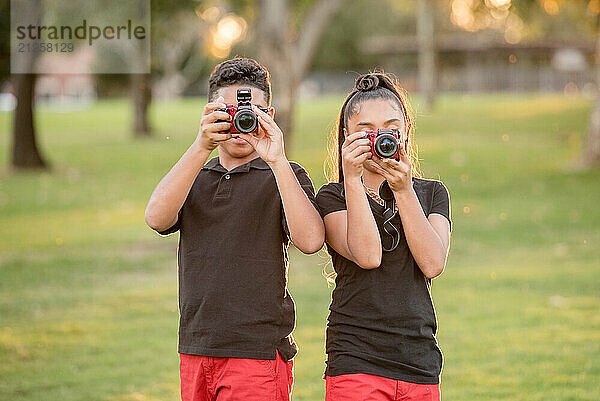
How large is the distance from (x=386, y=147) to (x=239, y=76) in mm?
591

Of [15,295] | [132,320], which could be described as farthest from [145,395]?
[15,295]

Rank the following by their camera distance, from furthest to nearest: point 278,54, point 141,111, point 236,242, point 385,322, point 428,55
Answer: point 428,55 → point 141,111 → point 278,54 → point 236,242 → point 385,322

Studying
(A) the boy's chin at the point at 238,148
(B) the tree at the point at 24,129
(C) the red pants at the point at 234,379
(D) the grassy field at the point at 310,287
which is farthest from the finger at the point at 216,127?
(B) the tree at the point at 24,129

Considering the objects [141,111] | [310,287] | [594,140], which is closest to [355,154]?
[310,287]

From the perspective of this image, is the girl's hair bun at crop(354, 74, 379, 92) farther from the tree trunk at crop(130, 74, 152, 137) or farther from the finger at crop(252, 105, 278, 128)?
the tree trunk at crop(130, 74, 152, 137)

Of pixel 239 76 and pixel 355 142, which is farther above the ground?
pixel 239 76

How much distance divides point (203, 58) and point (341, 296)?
5934 cm

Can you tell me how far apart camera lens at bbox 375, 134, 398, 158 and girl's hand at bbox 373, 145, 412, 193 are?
0.07ft

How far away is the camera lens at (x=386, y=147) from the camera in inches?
106

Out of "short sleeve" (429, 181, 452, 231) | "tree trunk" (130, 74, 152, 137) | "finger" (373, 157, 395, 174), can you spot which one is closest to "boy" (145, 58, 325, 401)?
"finger" (373, 157, 395, 174)

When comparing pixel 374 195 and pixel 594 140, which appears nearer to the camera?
pixel 374 195

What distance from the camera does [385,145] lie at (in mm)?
2699

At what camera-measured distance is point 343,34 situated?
5341 cm

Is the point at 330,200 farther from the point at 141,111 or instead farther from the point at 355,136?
the point at 141,111
